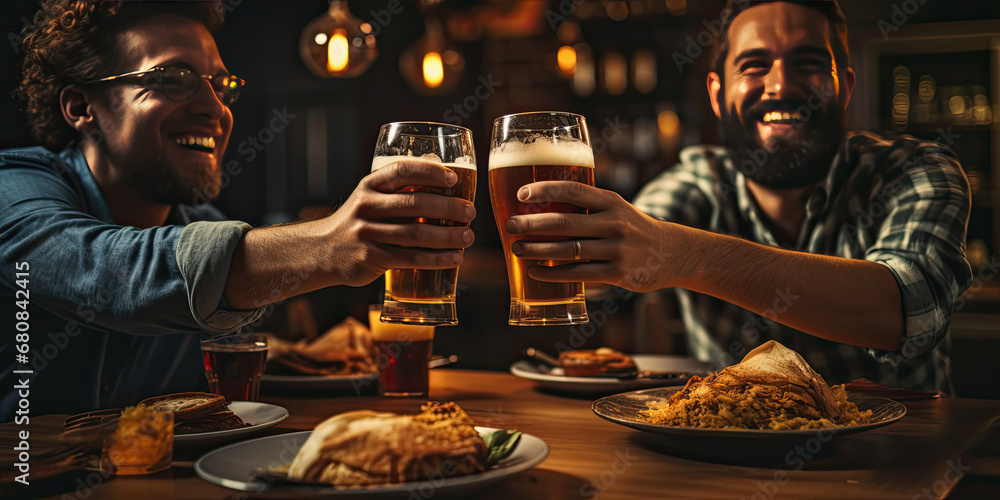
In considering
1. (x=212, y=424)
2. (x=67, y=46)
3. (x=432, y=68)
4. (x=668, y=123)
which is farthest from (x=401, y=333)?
(x=668, y=123)

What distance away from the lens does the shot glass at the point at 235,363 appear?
1.37m

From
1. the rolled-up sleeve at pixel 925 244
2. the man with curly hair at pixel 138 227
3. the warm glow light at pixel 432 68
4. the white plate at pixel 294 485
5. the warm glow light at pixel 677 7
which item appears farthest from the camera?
the warm glow light at pixel 677 7

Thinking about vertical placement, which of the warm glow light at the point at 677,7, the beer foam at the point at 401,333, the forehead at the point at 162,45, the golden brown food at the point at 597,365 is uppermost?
the warm glow light at the point at 677,7

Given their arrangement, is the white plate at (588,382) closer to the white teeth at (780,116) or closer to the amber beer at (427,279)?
the amber beer at (427,279)

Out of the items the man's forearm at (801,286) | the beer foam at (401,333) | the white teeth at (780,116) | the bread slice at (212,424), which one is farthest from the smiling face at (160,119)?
the white teeth at (780,116)

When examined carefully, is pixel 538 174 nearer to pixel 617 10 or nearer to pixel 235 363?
pixel 235 363

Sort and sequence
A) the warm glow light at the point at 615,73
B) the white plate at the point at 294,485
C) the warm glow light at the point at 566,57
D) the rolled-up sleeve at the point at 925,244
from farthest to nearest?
the warm glow light at the point at 615,73 < the warm glow light at the point at 566,57 < the rolled-up sleeve at the point at 925,244 < the white plate at the point at 294,485

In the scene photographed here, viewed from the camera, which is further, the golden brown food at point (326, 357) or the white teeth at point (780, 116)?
the white teeth at point (780, 116)

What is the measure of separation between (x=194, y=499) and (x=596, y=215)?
651 mm

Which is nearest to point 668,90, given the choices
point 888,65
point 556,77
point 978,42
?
point 556,77

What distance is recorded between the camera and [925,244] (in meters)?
1.71

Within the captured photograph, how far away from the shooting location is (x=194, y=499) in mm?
753

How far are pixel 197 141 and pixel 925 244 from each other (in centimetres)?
186

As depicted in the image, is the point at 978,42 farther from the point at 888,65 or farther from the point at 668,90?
the point at 668,90
